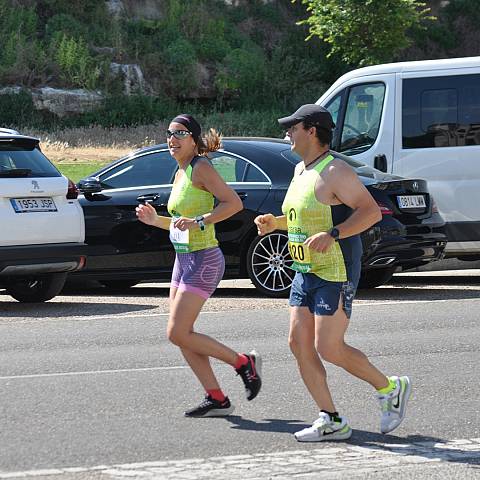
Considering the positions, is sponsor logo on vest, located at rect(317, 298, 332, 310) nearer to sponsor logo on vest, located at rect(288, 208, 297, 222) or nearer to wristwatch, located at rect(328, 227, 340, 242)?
wristwatch, located at rect(328, 227, 340, 242)

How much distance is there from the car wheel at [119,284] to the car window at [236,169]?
1696 mm

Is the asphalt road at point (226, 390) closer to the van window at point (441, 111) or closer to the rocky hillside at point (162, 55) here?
the van window at point (441, 111)

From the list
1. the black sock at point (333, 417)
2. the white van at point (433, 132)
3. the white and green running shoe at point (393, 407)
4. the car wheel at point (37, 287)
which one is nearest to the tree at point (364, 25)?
the white van at point (433, 132)

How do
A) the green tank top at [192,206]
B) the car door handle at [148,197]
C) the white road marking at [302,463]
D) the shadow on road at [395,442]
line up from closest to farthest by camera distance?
the white road marking at [302,463] → the shadow on road at [395,442] → the green tank top at [192,206] → the car door handle at [148,197]

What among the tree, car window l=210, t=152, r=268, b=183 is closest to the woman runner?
car window l=210, t=152, r=268, b=183

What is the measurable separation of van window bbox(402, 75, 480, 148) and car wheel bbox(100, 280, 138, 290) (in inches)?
133

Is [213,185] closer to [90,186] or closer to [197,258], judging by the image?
[197,258]

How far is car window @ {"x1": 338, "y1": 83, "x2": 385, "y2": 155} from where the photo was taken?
1513 centimetres

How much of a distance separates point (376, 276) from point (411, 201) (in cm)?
104

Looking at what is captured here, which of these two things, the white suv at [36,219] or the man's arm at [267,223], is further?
the white suv at [36,219]

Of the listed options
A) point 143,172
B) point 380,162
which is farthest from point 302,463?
point 380,162

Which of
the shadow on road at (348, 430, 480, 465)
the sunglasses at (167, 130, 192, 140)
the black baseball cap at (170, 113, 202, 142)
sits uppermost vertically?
the black baseball cap at (170, 113, 202, 142)

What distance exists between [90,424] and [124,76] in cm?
4975

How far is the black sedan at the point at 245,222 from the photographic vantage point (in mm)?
13094
